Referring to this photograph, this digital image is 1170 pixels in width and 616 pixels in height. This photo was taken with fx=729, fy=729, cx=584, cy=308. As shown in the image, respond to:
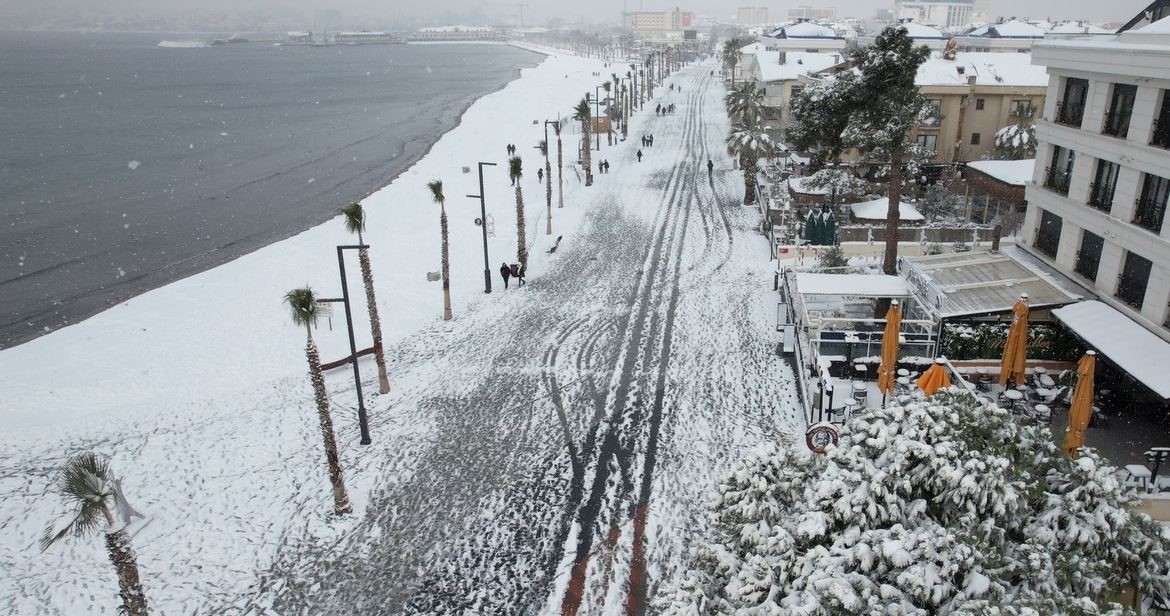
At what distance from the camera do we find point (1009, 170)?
33.7 meters

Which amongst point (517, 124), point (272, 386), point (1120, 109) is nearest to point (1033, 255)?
point (1120, 109)

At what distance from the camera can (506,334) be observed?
28312 mm

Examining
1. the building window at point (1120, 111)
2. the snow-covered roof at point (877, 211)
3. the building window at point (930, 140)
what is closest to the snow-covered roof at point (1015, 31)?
the building window at point (930, 140)

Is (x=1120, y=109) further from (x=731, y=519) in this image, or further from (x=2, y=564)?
(x=2, y=564)

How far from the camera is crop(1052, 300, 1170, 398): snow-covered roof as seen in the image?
54.2 feet

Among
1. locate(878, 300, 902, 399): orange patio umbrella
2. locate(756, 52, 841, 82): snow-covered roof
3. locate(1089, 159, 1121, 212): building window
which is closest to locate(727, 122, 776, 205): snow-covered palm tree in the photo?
locate(756, 52, 841, 82): snow-covered roof

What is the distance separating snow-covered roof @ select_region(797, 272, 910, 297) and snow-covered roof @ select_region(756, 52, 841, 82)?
4623 centimetres

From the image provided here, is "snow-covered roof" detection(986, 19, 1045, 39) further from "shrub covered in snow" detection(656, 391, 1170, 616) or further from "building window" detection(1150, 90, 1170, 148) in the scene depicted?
"shrub covered in snow" detection(656, 391, 1170, 616)

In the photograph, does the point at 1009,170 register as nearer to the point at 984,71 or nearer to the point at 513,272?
the point at 984,71

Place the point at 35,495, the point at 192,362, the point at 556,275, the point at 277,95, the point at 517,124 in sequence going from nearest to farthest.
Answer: the point at 35,495 → the point at 192,362 → the point at 556,275 → the point at 517,124 → the point at 277,95

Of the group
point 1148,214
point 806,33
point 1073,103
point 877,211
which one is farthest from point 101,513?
point 806,33

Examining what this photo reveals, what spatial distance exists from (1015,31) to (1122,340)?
396 feet

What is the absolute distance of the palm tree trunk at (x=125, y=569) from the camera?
37.8ft

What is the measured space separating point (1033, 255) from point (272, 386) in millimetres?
27084
